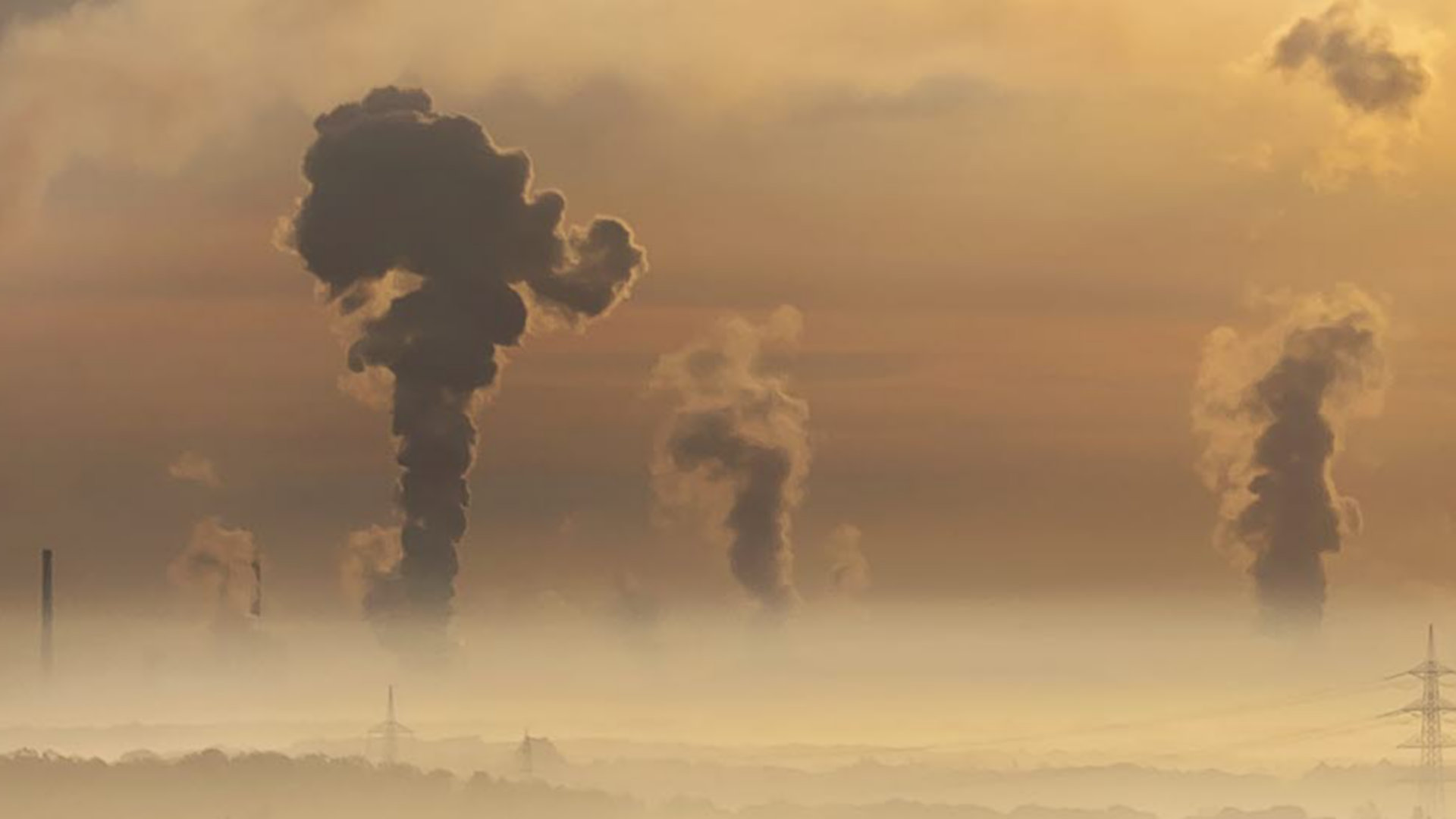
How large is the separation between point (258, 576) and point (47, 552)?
27.6 ft

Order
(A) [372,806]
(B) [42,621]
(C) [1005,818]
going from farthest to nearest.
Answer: (C) [1005,818] → (A) [372,806] → (B) [42,621]

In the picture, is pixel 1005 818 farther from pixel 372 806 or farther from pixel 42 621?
pixel 42 621

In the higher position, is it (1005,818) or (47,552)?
(47,552)

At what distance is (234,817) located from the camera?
7575 centimetres

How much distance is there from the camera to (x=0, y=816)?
63781 mm

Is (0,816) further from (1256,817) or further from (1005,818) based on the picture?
(1256,817)

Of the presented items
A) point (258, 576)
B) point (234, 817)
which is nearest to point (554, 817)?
point (234, 817)

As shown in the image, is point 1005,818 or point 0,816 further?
point 1005,818

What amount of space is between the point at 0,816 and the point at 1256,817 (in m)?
72.4

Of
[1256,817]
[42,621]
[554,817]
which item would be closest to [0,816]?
[42,621]

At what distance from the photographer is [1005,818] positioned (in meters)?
96.3

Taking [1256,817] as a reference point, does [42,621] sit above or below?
above

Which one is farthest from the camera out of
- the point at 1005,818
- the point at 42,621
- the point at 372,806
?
the point at 1005,818

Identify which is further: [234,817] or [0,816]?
[234,817]
